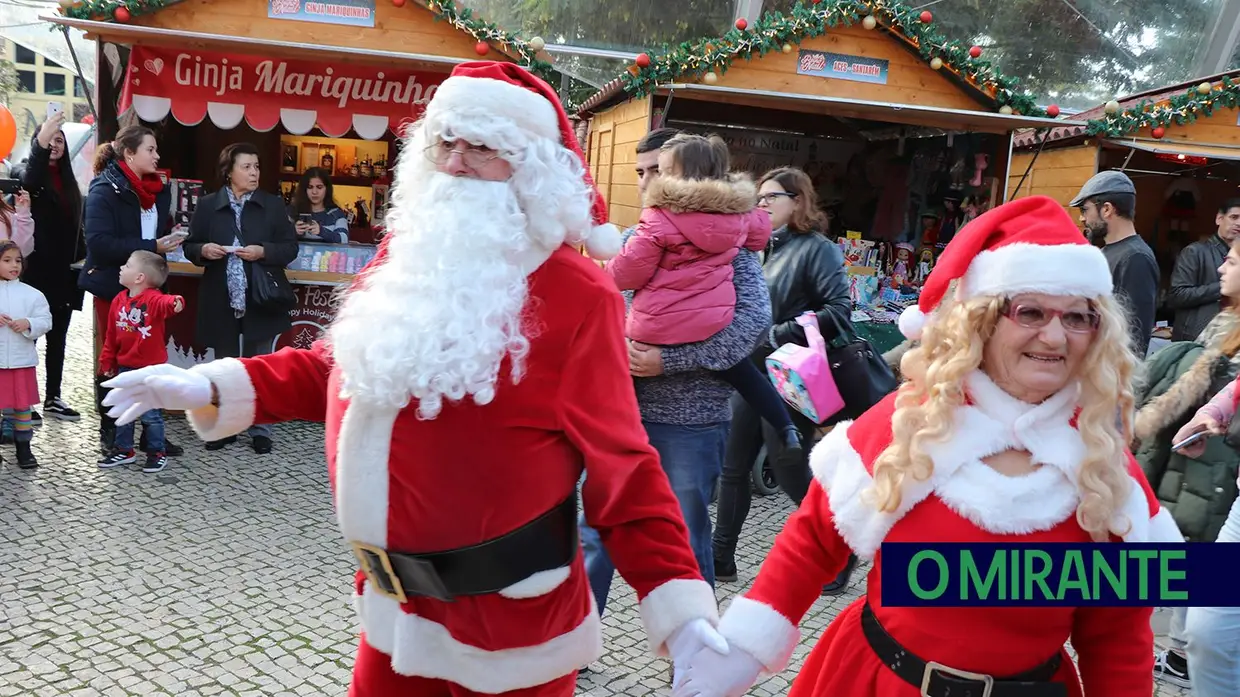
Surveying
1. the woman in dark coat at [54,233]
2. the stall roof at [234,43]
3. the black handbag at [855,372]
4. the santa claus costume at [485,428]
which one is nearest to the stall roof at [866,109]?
the stall roof at [234,43]

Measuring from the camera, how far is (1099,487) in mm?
1870

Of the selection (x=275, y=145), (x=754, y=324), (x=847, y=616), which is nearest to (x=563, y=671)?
(x=847, y=616)

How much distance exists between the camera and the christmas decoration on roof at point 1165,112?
28.8 feet

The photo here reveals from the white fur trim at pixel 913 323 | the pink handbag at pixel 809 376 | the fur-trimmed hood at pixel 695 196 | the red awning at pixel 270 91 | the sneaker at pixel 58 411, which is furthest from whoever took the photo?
the sneaker at pixel 58 411

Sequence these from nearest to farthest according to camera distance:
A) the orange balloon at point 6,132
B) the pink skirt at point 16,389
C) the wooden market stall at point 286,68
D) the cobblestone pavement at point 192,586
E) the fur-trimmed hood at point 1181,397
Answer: the fur-trimmed hood at point 1181,397 → the cobblestone pavement at point 192,586 → the pink skirt at point 16,389 → the wooden market stall at point 286,68 → the orange balloon at point 6,132

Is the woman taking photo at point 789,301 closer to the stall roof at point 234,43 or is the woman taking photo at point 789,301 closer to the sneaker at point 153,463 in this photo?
the stall roof at point 234,43

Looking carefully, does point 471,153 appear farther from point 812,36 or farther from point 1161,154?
Result: point 1161,154

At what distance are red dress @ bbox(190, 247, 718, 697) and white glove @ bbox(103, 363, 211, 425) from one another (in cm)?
30

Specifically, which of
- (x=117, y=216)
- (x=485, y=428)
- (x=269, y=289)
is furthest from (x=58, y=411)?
(x=485, y=428)

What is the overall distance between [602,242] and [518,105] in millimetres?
373

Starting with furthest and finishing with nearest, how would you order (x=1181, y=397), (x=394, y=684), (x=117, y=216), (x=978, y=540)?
(x=117, y=216) → (x=1181, y=397) → (x=394, y=684) → (x=978, y=540)

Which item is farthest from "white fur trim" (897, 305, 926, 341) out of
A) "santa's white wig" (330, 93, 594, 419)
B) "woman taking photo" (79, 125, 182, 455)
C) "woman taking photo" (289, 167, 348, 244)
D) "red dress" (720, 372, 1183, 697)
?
"woman taking photo" (289, 167, 348, 244)

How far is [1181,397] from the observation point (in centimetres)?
356

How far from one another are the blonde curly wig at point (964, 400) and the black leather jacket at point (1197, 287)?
225 inches
